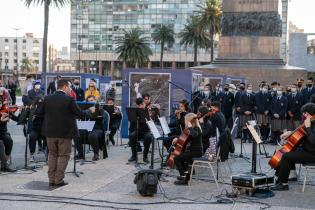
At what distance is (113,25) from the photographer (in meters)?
133

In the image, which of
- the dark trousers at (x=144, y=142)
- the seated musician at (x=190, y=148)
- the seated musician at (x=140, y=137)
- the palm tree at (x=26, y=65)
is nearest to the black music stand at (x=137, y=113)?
the seated musician at (x=140, y=137)

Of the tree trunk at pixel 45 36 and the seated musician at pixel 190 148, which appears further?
the tree trunk at pixel 45 36

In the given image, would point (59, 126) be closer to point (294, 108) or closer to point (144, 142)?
point (144, 142)

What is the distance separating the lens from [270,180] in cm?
916

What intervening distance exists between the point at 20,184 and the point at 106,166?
2.75 meters

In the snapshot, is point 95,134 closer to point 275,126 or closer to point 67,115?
point 67,115

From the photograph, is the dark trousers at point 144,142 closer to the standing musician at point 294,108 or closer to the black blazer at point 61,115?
the black blazer at point 61,115

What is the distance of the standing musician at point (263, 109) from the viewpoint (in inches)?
697

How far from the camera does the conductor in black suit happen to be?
9.41m

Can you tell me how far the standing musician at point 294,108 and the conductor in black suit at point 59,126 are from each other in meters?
9.44

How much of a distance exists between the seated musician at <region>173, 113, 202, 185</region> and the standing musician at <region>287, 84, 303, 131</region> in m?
7.82

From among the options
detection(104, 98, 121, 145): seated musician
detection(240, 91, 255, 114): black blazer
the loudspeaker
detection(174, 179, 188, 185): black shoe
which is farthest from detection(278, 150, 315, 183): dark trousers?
detection(240, 91, 255, 114): black blazer

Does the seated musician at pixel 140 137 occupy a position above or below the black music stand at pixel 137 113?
below

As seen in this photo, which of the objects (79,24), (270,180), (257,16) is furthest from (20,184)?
(79,24)
